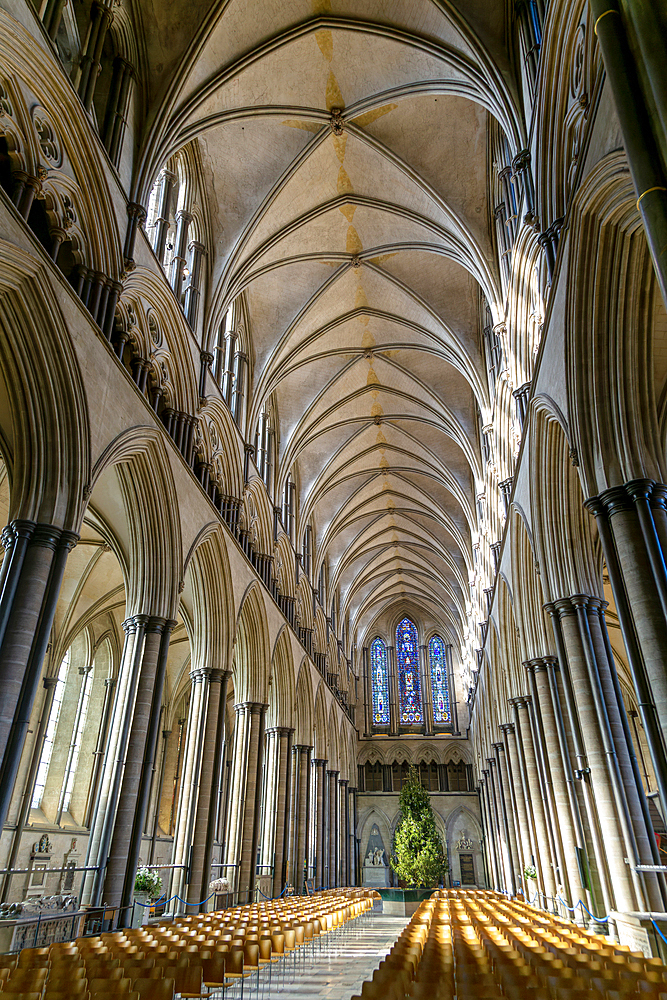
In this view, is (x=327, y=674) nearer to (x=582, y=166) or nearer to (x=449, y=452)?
(x=449, y=452)

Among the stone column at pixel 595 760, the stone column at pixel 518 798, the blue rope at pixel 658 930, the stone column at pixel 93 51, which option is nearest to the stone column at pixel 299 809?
the stone column at pixel 518 798

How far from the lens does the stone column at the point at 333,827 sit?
2634cm

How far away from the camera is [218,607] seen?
14.5 m

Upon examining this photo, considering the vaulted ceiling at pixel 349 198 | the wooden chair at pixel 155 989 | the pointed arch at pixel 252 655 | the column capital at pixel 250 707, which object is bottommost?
the wooden chair at pixel 155 989

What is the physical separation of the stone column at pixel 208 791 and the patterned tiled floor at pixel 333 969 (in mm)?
2495

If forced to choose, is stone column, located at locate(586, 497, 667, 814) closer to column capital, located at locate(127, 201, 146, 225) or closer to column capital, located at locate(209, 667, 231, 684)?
column capital, located at locate(127, 201, 146, 225)

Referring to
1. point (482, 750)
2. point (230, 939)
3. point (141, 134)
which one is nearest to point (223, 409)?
point (141, 134)

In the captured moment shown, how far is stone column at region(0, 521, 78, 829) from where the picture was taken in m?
7.06

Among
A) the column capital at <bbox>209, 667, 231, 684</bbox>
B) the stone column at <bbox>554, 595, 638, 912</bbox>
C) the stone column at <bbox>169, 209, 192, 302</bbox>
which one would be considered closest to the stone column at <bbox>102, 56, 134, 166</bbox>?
the stone column at <bbox>169, 209, 192, 302</bbox>

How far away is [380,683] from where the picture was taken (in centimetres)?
3694

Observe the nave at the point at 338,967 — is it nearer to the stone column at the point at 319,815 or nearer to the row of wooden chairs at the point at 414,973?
the row of wooden chairs at the point at 414,973

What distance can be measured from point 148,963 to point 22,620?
12.7ft

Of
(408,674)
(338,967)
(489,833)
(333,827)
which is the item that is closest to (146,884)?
(338,967)

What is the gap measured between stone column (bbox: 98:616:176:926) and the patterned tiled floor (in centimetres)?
247
